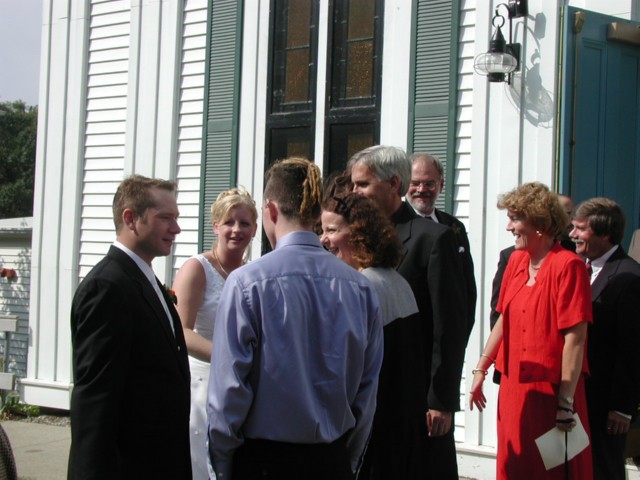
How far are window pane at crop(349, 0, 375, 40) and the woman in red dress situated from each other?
3.76 metres

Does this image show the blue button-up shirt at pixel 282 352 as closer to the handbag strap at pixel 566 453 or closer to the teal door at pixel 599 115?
the handbag strap at pixel 566 453

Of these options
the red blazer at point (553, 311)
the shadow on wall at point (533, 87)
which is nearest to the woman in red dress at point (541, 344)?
the red blazer at point (553, 311)

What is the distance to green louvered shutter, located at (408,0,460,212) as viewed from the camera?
729 cm

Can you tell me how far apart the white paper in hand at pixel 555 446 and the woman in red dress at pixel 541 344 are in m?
0.03

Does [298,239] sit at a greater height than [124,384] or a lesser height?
greater

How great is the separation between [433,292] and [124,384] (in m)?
1.41

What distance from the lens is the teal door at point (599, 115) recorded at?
673cm

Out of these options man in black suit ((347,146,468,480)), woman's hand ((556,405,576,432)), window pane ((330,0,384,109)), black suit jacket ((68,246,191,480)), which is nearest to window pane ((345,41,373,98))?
window pane ((330,0,384,109))

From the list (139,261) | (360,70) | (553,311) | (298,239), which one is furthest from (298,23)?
(298,239)

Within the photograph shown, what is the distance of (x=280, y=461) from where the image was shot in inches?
114

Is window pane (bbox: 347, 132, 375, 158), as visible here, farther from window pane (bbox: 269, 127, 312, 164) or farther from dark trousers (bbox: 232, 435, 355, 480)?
dark trousers (bbox: 232, 435, 355, 480)

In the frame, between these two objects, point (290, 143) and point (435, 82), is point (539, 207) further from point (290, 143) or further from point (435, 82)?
point (290, 143)

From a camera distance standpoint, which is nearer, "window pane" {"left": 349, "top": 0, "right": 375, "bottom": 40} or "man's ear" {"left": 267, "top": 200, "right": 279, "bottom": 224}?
"man's ear" {"left": 267, "top": 200, "right": 279, "bottom": 224}

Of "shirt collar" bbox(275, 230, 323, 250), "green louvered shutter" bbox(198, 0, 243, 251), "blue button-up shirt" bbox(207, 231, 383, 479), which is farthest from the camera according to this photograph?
"green louvered shutter" bbox(198, 0, 243, 251)
